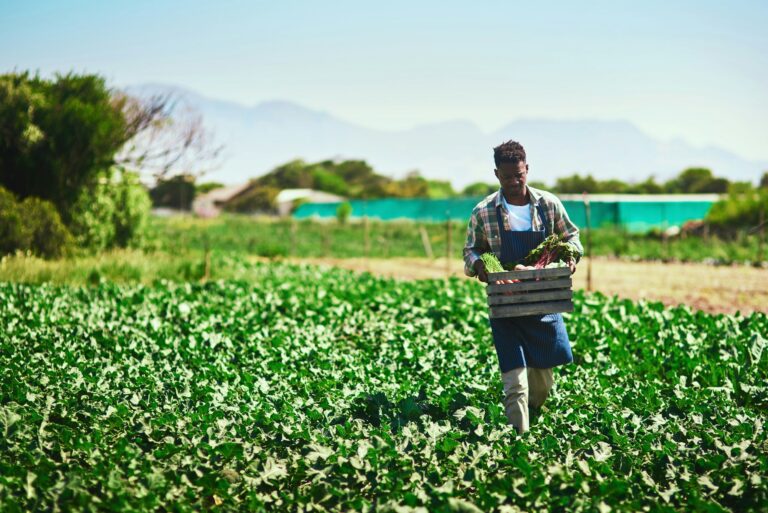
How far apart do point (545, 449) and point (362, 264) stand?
1932 centimetres

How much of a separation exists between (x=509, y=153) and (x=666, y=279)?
1445 cm

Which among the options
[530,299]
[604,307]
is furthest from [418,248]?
[530,299]

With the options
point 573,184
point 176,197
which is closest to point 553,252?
point 573,184

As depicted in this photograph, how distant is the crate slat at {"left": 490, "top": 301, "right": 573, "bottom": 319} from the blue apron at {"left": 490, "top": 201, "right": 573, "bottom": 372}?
165 millimetres

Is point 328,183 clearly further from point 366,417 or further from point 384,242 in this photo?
point 366,417

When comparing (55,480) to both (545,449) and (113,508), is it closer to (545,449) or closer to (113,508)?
(113,508)

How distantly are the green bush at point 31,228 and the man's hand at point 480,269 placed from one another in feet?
41.0

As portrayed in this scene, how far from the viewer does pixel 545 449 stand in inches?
178

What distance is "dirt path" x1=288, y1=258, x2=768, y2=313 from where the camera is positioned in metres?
13.8

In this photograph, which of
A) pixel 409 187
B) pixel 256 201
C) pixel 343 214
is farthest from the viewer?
pixel 256 201

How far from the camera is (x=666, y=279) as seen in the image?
1806 cm

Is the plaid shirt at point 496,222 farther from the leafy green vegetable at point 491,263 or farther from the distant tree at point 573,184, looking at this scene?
the distant tree at point 573,184

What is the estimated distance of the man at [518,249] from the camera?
504 cm

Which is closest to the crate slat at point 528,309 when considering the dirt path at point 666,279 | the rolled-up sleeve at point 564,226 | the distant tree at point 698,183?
the rolled-up sleeve at point 564,226
